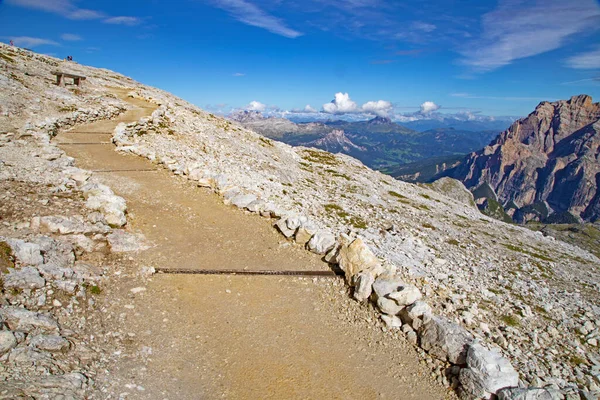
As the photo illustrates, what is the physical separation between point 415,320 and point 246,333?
607 cm

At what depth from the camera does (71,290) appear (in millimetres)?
10453

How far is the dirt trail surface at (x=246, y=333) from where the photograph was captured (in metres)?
9.05

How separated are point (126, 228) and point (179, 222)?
267 cm

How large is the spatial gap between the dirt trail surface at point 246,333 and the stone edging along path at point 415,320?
1.82ft

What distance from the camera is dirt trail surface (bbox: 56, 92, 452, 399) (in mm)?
9055

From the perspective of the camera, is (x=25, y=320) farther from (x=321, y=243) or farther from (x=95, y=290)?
(x=321, y=243)

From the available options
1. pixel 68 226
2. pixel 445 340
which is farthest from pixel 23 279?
pixel 445 340

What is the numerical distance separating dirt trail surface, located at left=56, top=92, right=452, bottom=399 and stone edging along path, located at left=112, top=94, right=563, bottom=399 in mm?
555

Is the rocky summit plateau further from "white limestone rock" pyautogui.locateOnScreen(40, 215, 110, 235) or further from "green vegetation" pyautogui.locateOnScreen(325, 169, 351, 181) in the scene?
"green vegetation" pyautogui.locateOnScreen(325, 169, 351, 181)

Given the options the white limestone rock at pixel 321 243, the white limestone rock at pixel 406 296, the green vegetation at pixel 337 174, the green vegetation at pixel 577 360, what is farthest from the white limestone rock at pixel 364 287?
the green vegetation at pixel 337 174

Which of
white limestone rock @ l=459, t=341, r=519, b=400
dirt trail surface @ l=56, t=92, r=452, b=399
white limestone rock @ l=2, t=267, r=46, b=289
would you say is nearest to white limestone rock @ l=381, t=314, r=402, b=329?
dirt trail surface @ l=56, t=92, r=452, b=399

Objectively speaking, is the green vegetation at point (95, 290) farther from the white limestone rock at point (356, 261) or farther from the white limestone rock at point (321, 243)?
the white limestone rock at point (356, 261)

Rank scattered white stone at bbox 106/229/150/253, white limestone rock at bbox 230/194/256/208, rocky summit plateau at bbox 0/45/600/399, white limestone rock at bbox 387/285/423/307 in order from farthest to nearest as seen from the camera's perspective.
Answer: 1. white limestone rock at bbox 230/194/256/208
2. scattered white stone at bbox 106/229/150/253
3. white limestone rock at bbox 387/285/423/307
4. rocky summit plateau at bbox 0/45/600/399

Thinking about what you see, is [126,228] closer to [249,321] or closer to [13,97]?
[249,321]
